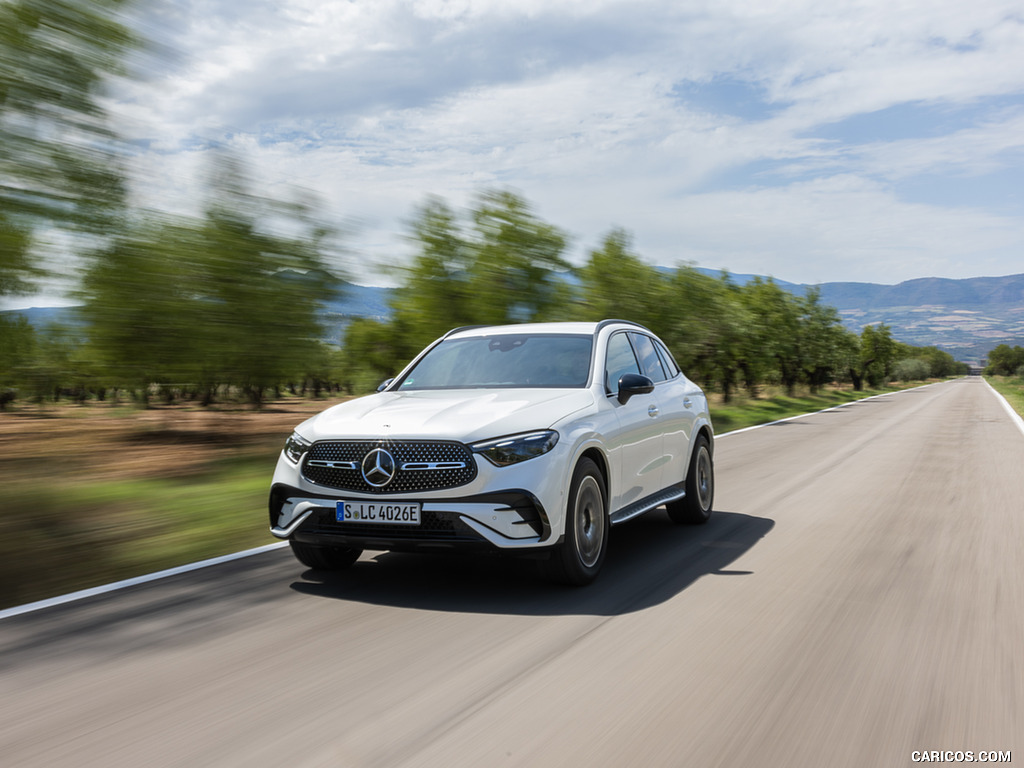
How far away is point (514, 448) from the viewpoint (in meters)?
5.35

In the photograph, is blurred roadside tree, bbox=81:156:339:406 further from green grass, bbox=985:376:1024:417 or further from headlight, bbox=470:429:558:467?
green grass, bbox=985:376:1024:417

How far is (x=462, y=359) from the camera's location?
280 inches

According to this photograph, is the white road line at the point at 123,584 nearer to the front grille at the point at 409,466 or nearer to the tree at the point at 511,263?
the front grille at the point at 409,466

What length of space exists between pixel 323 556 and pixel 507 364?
6.23ft

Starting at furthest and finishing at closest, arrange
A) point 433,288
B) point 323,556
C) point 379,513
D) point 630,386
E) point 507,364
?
1. point 433,288
2. point 507,364
3. point 630,386
4. point 323,556
5. point 379,513

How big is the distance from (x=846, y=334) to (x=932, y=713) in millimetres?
89871

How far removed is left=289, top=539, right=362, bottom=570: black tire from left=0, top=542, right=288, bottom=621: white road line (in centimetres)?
75

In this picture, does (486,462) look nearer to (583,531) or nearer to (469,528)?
(469,528)

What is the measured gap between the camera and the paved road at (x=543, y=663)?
131 inches

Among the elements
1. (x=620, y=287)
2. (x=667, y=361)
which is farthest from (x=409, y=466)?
(x=620, y=287)

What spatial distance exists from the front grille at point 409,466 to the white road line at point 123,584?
1471mm

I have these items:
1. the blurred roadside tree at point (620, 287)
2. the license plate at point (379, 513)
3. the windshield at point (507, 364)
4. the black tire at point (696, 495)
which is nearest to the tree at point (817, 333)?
the blurred roadside tree at point (620, 287)

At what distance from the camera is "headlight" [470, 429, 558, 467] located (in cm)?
530

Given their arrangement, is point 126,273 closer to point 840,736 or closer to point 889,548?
point 889,548
